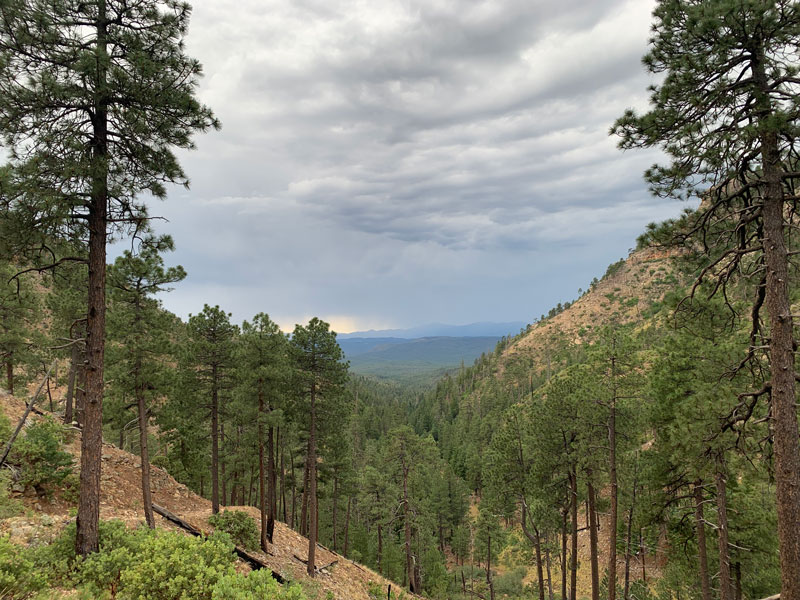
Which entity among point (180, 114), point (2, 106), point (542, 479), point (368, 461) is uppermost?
point (180, 114)

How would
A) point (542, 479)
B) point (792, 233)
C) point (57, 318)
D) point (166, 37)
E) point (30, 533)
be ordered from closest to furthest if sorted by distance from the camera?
point (792, 233)
point (166, 37)
point (30, 533)
point (542, 479)
point (57, 318)

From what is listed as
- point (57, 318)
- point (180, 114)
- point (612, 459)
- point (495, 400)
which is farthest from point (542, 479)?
point (495, 400)

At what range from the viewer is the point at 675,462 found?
12594 mm

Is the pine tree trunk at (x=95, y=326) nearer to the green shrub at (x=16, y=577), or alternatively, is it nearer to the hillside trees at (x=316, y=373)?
the green shrub at (x=16, y=577)

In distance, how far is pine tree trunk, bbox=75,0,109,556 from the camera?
25.8 feet

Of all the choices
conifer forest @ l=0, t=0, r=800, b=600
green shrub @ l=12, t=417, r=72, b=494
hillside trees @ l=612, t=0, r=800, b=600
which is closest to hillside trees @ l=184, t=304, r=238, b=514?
conifer forest @ l=0, t=0, r=800, b=600

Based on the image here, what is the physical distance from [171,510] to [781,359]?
24592 mm

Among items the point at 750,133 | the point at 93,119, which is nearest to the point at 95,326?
the point at 93,119

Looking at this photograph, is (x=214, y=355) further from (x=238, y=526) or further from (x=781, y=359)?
(x=781, y=359)

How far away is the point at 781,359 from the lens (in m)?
6.42

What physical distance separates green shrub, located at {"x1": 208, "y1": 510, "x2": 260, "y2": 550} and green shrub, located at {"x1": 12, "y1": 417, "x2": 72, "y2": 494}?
6.50 m

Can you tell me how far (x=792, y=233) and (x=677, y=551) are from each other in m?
15.0

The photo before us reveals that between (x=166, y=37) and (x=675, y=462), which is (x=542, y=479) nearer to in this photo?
(x=675, y=462)

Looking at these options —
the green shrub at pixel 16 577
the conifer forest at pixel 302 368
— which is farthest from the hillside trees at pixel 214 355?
the green shrub at pixel 16 577
